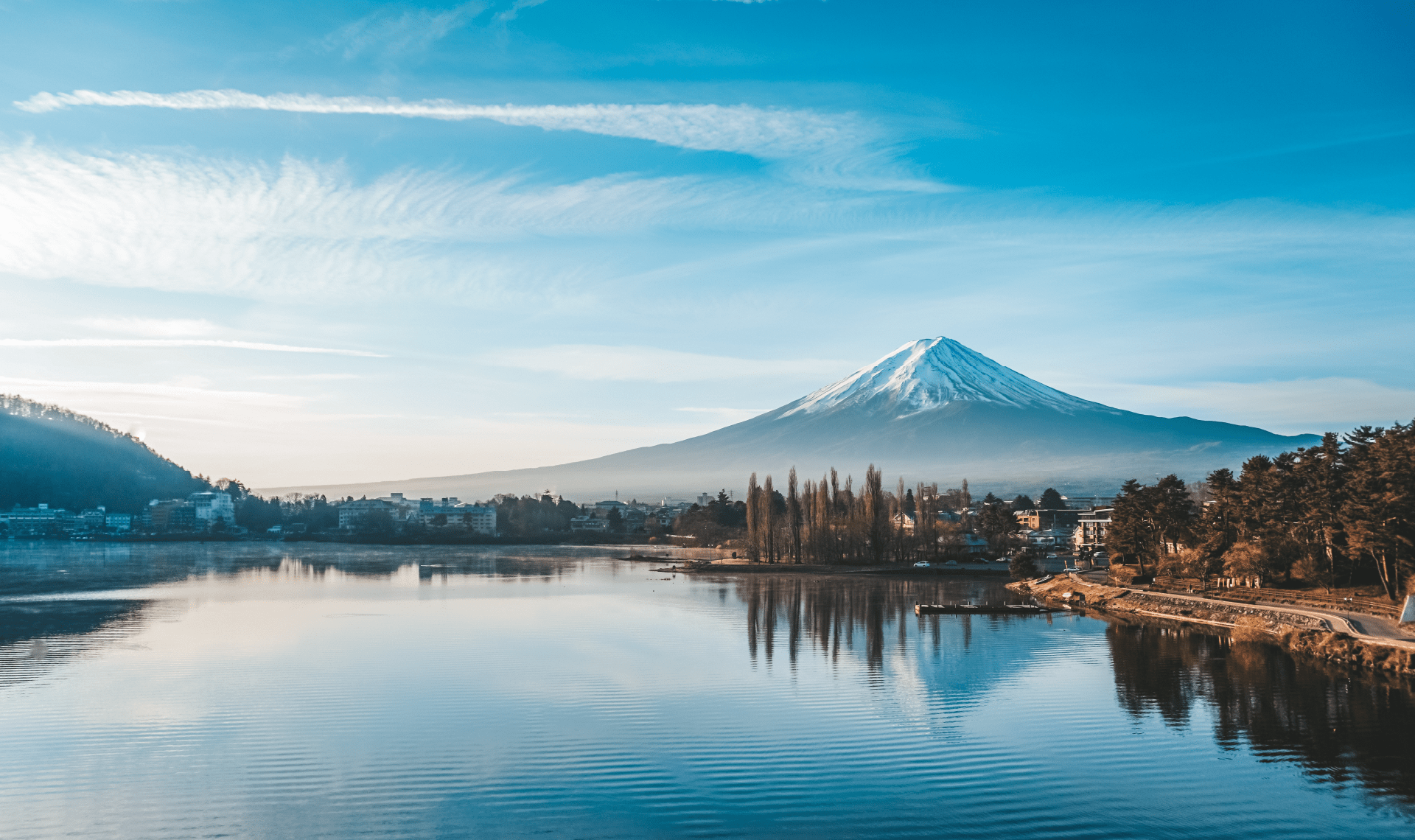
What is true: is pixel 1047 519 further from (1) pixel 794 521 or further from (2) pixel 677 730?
(2) pixel 677 730

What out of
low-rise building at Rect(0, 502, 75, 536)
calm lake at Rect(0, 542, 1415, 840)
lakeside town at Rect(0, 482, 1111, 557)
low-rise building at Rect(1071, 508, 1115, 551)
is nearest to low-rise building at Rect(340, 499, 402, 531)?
lakeside town at Rect(0, 482, 1111, 557)

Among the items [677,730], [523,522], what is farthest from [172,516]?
[677,730]

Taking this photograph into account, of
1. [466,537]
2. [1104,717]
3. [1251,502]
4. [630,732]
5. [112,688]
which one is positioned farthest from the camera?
[466,537]

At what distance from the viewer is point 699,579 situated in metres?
53.3

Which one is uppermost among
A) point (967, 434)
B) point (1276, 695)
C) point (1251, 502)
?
point (967, 434)

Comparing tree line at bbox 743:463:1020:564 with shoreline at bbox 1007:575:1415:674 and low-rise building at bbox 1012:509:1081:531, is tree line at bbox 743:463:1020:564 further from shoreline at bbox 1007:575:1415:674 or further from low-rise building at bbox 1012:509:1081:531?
low-rise building at bbox 1012:509:1081:531

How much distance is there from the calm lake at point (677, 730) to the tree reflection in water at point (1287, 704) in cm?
10

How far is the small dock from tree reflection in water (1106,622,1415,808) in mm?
8178

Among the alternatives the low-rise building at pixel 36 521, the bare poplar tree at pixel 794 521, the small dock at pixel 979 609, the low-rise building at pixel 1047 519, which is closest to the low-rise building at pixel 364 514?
the low-rise building at pixel 36 521

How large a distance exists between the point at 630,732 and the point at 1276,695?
43.6 ft

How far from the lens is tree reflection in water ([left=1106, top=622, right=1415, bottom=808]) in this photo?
14.7m

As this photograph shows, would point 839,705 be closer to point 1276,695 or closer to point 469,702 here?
point 469,702

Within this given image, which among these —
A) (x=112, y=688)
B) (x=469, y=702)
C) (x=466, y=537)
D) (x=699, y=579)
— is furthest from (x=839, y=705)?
(x=466, y=537)

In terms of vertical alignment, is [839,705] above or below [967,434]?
below
